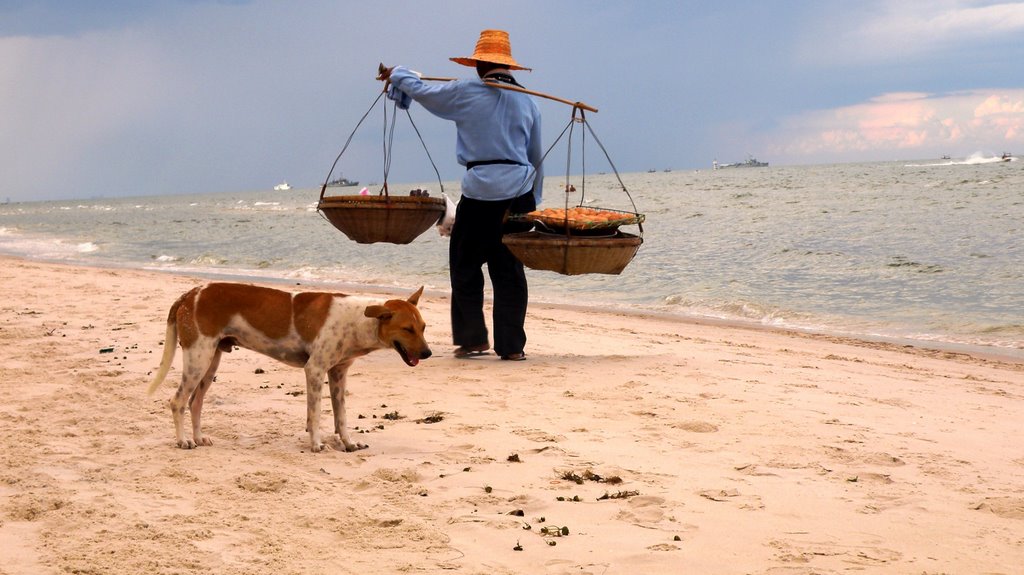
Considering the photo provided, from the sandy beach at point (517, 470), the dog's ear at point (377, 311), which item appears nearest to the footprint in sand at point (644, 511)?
the sandy beach at point (517, 470)

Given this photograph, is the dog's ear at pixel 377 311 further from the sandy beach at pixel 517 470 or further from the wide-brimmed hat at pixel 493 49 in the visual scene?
the wide-brimmed hat at pixel 493 49

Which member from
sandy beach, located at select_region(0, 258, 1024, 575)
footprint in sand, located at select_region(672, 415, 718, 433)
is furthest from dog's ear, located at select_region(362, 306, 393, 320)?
footprint in sand, located at select_region(672, 415, 718, 433)

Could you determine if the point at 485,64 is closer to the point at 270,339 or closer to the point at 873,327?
the point at 270,339

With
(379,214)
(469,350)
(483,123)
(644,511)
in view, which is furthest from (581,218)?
(644,511)

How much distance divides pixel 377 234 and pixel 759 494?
4272 millimetres

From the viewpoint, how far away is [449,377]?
7.19 metres

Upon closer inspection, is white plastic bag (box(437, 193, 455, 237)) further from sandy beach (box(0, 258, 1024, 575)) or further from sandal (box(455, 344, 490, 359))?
sandy beach (box(0, 258, 1024, 575))

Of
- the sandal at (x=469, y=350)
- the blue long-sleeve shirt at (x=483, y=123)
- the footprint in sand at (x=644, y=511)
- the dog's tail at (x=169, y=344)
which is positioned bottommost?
the footprint in sand at (x=644, y=511)

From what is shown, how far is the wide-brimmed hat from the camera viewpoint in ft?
24.3

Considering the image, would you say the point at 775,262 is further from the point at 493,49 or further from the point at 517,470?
the point at 517,470

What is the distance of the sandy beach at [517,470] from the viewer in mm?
3617

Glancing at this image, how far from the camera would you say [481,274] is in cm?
803

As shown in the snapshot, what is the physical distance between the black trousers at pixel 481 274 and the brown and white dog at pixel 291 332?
2616 millimetres

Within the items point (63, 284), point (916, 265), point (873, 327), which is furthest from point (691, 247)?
point (63, 284)
